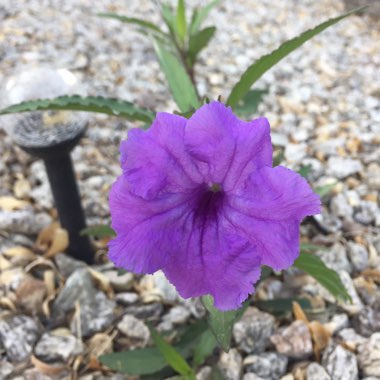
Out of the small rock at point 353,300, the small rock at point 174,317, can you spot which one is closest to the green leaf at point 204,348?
the small rock at point 174,317

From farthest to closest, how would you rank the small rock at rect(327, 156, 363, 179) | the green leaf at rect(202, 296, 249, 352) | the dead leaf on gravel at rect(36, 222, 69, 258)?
1. the small rock at rect(327, 156, 363, 179)
2. the dead leaf on gravel at rect(36, 222, 69, 258)
3. the green leaf at rect(202, 296, 249, 352)

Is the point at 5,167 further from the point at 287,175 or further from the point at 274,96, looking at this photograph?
the point at 287,175

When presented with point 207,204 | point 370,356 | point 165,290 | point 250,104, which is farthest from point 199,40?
point 370,356

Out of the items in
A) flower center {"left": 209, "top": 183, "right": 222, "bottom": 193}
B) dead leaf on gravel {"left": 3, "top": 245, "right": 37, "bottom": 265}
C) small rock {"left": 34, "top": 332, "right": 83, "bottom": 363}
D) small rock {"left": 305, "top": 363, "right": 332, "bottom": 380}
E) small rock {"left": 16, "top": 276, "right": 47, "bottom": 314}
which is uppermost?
flower center {"left": 209, "top": 183, "right": 222, "bottom": 193}

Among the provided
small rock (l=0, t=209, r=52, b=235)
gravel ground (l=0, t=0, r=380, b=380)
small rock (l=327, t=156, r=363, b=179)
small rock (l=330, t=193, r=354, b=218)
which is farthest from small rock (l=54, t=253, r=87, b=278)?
small rock (l=327, t=156, r=363, b=179)

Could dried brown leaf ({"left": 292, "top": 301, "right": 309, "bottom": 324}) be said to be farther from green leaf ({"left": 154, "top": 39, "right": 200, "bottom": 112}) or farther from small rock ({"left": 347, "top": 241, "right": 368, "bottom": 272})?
green leaf ({"left": 154, "top": 39, "right": 200, "bottom": 112})

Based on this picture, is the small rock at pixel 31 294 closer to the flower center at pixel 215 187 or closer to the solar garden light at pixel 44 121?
the solar garden light at pixel 44 121
